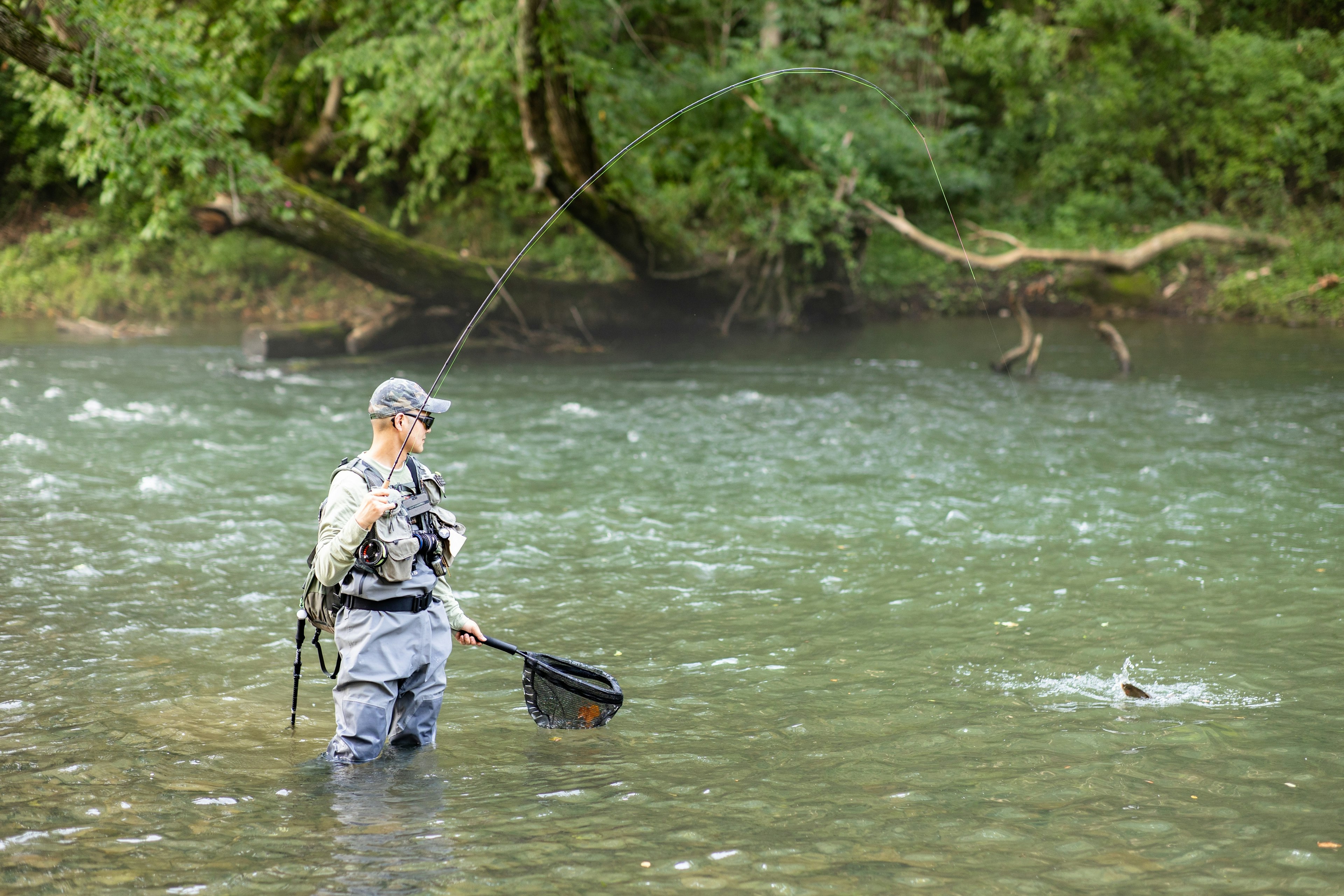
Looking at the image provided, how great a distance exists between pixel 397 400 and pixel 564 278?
18.0 meters

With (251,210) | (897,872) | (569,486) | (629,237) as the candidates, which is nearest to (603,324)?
(629,237)

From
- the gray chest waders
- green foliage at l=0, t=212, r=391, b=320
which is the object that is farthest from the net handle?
green foliage at l=0, t=212, r=391, b=320

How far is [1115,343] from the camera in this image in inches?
624

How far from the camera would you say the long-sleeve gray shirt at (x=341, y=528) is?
416 cm

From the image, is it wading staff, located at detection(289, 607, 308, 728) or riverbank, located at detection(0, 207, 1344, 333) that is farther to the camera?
riverbank, located at detection(0, 207, 1344, 333)

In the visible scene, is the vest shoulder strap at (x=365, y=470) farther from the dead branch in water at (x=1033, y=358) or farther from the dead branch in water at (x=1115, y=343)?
the dead branch in water at (x=1115, y=343)

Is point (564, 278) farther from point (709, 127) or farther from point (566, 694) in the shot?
point (566, 694)

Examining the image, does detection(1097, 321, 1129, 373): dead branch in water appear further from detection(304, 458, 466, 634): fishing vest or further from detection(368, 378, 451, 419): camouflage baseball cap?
detection(368, 378, 451, 419): camouflage baseball cap

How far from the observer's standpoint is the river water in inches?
149

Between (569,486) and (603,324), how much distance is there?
9.89 m

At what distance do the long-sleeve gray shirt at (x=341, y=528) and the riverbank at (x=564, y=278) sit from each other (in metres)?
17.4

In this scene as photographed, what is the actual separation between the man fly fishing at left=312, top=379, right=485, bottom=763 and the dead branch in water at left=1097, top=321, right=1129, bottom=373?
13.3 m

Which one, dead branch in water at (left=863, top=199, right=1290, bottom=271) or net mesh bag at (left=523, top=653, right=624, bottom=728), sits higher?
dead branch in water at (left=863, top=199, right=1290, bottom=271)

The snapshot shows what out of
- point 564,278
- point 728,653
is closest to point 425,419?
point 728,653
